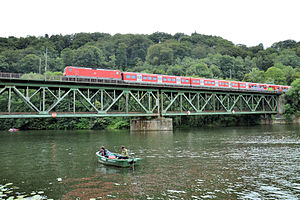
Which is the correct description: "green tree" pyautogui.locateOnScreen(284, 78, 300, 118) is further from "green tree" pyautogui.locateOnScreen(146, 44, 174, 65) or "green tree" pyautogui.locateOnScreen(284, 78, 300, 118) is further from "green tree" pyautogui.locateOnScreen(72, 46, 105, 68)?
"green tree" pyautogui.locateOnScreen(72, 46, 105, 68)

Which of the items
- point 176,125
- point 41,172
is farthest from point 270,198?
point 176,125

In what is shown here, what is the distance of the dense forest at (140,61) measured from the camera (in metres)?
108

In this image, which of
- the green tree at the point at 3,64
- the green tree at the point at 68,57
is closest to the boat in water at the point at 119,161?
the green tree at the point at 3,64

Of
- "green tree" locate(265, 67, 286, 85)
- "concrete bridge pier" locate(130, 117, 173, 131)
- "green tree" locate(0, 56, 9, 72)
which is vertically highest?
"green tree" locate(0, 56, 9, 72)

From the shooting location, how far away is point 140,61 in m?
150

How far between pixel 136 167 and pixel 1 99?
74.7m

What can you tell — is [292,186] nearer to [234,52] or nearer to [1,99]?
[1,99]

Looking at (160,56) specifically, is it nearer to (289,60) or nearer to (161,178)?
(289,60)

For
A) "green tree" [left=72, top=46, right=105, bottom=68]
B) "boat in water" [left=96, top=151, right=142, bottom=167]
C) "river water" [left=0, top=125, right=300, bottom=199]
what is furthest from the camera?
"green tree" [left=72, top=46, right=105, bottom=68]

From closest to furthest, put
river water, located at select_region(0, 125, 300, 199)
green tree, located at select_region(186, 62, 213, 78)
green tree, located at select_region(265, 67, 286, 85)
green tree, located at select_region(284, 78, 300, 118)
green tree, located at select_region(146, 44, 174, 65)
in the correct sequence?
1. river water, located at select_region(0, 125, 300, 199)
2. green tree, located at select_region(284, 78, 300, 118)
3. green tree, located at select_region(265, 67, 286, 85)
4. green tree, located at select_region(186, 62, 213, 78)
5. green tree, located at select_region(146, 44, 174, 65)

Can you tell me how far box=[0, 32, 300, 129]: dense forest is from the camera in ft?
353

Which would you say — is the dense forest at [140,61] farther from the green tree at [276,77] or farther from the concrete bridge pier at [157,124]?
the concrete bridge pier at [157,124]

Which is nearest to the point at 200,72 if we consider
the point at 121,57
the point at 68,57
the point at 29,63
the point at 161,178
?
the point at 121,57

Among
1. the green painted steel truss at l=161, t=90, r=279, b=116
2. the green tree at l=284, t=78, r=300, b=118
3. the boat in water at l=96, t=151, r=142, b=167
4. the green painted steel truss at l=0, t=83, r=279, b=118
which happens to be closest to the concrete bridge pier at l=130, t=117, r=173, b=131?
the green painted steel truss at l=0, t=83, r=279, b=118
